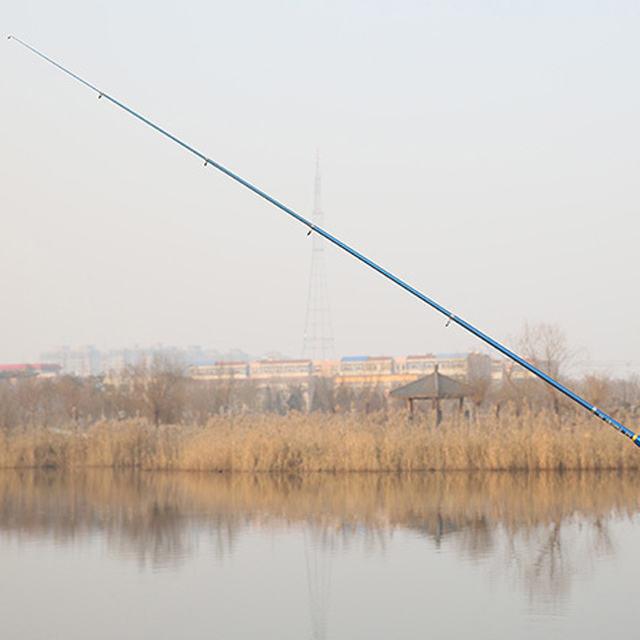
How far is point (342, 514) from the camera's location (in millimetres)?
14031

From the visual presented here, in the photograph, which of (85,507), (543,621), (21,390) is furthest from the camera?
(21,390)

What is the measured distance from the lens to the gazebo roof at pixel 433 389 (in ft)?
102

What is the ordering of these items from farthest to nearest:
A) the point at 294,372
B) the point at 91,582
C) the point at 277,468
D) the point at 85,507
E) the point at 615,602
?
1. the point at 294,372
2. the point at 277,468
3. the point at 85,507
4. the point at 91,582
5. the point at 615,602

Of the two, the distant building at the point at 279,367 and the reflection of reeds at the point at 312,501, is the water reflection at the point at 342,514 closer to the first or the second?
the reflection of reeds at the point at 312,501

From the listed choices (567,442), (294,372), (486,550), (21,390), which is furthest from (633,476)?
(294,372)

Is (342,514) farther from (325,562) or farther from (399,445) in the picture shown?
(399,445)

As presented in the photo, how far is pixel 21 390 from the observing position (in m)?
60.5

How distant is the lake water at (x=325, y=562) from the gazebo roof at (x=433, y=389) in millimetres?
13403

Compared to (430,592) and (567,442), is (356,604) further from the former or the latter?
(567,442)

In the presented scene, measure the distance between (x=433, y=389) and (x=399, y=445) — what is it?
35.9ft

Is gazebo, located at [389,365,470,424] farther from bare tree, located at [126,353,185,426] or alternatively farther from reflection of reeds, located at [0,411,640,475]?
bare tree, located at [126,353,185,426]

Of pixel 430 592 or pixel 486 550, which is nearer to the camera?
pixel 430 592

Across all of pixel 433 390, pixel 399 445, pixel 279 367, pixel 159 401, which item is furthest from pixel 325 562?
pixel 279 367

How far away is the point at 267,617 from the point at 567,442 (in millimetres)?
12889
